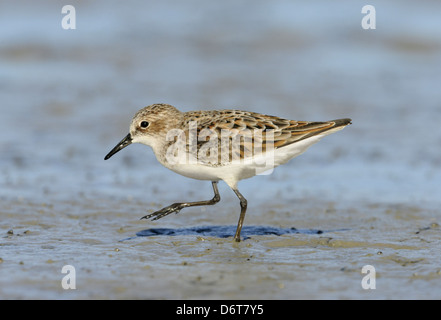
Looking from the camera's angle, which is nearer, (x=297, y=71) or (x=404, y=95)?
(x=404, y=95)

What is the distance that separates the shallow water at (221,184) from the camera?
607 cm

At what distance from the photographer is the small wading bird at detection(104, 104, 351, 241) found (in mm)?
6949

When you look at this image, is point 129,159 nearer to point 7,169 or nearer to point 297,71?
point 7,169

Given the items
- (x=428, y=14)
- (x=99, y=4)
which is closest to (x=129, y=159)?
(x=99, y=4)

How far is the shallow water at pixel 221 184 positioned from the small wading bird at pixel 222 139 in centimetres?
79

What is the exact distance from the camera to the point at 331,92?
1407 cm

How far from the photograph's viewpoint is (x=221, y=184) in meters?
10.0

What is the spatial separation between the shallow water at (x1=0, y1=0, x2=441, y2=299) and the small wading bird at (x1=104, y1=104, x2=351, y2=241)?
2.58 feet
